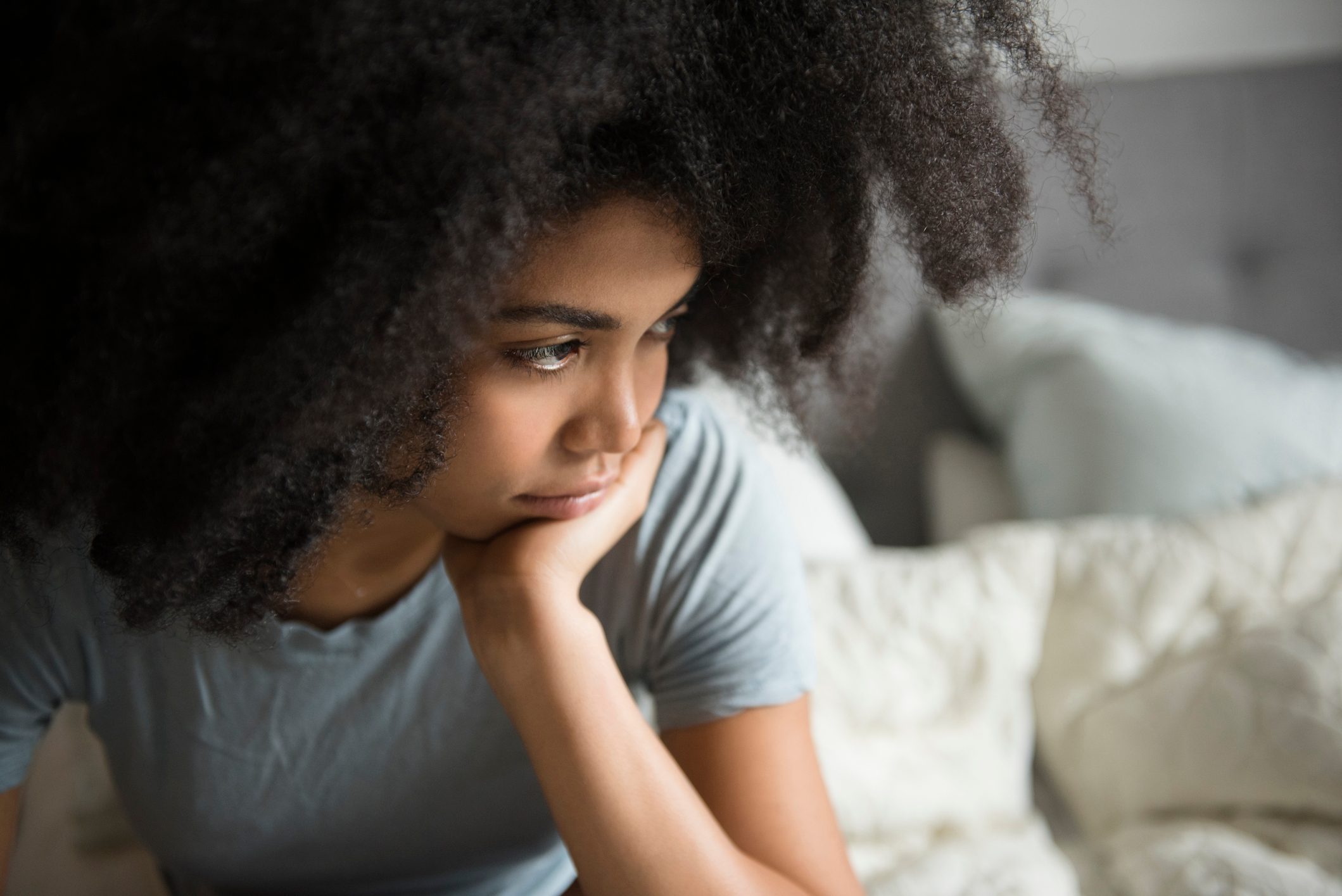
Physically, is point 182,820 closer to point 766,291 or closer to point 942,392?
point 766,291

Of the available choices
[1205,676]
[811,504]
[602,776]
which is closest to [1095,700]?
[1205,676]

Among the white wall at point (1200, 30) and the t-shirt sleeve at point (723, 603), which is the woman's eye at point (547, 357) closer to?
the t-shirt sleeve at point (723, 603)

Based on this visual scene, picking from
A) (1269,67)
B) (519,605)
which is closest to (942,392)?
(1269,67)

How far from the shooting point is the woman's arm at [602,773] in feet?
2.16

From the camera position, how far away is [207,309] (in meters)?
0.47

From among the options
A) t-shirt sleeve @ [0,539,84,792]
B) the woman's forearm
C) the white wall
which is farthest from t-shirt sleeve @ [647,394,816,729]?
the white wall

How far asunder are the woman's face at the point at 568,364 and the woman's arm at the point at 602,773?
10 centimetres

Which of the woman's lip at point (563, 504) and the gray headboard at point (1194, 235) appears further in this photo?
the gray headboard at point (1194, 235)

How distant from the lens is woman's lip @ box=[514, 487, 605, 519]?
69 centimetres

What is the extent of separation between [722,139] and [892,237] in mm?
185

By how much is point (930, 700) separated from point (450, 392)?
2.47 feet

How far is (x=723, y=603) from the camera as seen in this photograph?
0.79 meters

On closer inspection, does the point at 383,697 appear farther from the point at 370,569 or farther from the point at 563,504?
the point at 563,504

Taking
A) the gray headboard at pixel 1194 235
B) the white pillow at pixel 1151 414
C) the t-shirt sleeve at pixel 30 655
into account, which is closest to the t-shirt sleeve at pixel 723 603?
the t-shirt sleeve at pixel 30 655
